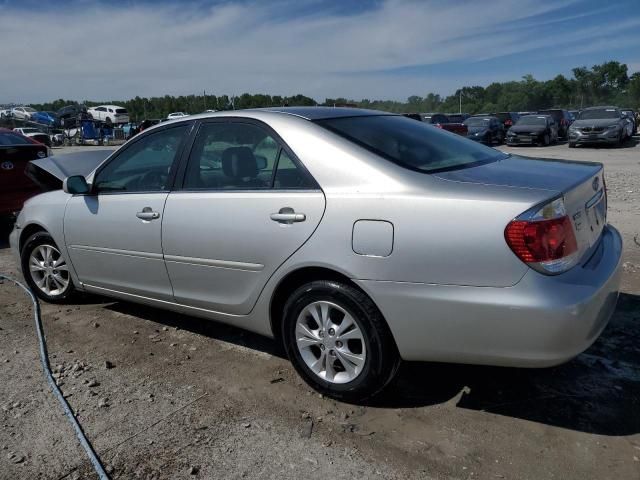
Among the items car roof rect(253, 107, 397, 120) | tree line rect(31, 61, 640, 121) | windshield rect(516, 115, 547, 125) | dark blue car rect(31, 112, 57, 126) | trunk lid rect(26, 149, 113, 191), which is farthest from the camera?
tree line rect(31, 61, 640, 121)

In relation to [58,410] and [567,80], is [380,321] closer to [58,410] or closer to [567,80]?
[58,410]

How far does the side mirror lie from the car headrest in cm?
132

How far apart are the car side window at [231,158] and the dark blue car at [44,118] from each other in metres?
46.6

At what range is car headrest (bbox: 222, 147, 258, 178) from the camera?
3.45 m

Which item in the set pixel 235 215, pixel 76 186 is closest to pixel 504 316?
pixel 235 215

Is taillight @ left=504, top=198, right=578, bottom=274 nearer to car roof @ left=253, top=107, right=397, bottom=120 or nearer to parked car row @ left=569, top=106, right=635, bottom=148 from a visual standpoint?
car roof @ left=253, top=107, right=397, bottom=120

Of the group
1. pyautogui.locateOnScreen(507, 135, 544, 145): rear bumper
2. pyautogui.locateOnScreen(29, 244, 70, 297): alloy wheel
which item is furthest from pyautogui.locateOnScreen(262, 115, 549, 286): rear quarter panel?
pyautogui.locateOnScreen(507, 135, 544, 145): rear bumper

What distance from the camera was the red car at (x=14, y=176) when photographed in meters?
7.77

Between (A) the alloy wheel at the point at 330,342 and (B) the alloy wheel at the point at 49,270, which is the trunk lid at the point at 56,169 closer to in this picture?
(B) the alloy wheel at the point at 49,270

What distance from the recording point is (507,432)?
9.25 feet

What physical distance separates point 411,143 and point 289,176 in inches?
30.5

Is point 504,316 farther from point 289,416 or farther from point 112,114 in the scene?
point 112,114

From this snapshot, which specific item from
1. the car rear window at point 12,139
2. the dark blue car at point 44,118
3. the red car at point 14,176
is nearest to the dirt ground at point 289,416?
the red car at point 14,176

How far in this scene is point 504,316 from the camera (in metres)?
2.53
